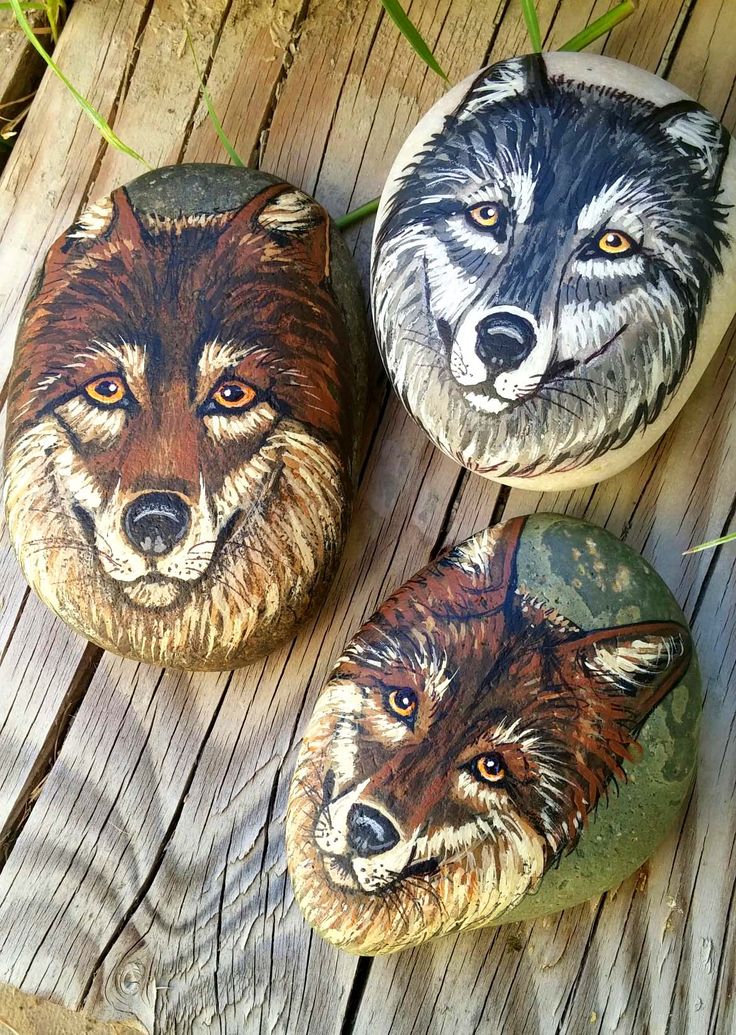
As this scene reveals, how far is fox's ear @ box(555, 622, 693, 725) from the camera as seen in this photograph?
1317mm

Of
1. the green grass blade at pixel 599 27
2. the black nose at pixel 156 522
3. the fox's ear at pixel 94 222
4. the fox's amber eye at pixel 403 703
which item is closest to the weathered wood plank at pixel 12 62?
the fox's ear at pixel 94 222

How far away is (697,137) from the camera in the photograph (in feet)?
4.40

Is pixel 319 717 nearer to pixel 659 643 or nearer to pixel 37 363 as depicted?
pixel 659 643

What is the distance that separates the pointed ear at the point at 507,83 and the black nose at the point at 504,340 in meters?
0.34

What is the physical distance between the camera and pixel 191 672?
1629 millimetres

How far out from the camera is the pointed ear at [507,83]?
4.52 ft

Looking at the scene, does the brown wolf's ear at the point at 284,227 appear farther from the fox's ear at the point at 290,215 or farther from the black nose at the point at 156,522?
the black nose at the point at 156,522

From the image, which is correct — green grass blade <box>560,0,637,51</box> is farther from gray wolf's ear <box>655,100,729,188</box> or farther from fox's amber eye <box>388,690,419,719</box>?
fox's amber eye <box>388,690,419,719</box>

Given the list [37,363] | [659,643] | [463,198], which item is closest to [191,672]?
[37,363]

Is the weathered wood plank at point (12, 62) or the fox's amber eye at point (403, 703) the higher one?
the weathered wood plank at point (12, 62)

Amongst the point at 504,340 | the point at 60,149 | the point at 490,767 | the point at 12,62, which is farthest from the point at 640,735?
the point at 12,62

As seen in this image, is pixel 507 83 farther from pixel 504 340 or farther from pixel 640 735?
pixel 640 735

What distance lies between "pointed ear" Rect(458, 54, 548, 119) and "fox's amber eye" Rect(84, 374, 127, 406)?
650 millimetres

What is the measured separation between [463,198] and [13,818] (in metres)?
1.28
